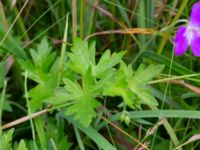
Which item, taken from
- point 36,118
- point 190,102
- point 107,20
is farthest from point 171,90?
point 36,118

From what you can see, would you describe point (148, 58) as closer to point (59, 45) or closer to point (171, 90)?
point (171, 90)

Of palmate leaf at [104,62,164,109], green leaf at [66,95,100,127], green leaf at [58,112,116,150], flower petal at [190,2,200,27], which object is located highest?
flower petal at [190,2,200,27]

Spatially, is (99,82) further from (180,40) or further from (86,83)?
(180,40)

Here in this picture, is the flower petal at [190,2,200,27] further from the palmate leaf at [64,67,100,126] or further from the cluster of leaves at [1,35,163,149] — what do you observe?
the palmate leaf at [64,67,100,126]

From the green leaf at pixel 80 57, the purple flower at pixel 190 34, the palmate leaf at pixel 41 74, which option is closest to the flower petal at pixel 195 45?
the purple flower at pixel 190 34

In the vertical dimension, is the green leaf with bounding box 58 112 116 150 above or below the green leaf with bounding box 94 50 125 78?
below

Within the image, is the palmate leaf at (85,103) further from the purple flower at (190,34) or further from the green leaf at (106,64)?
the purple flower at (190,34)

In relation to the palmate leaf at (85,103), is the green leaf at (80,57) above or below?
above

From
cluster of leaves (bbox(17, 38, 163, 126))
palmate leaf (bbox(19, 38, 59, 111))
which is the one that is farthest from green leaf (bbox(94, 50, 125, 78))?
palmate leaf (bbox(19, 38, 59, 111))

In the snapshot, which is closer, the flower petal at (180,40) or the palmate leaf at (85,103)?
the palmate leaf at (85,103)
